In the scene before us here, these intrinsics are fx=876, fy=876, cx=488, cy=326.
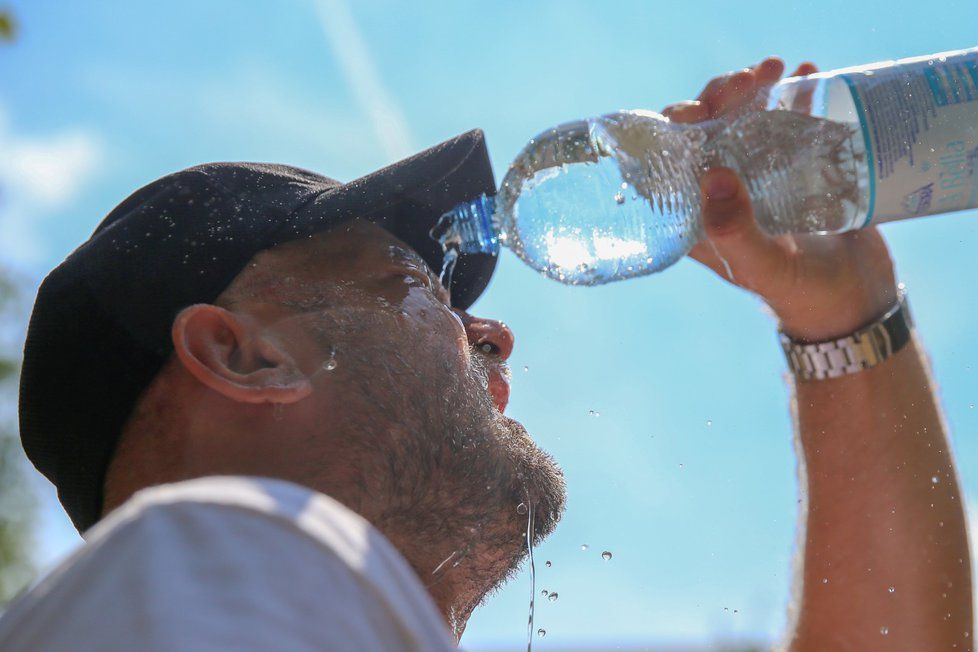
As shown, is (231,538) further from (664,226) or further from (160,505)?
(664,226)

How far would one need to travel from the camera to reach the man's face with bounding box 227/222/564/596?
61.2 inches

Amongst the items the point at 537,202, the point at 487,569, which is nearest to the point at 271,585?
the point at 487,569

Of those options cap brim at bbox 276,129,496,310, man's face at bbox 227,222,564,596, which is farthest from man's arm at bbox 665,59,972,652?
man's face at bbox 227,222,564,596

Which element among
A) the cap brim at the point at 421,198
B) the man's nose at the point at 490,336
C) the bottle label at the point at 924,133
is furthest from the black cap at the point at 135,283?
the bottle label at the point at 924,133

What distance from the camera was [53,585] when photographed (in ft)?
2.16

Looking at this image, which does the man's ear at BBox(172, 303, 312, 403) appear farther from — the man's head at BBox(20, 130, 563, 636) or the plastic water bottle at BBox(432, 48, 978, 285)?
the plastic water bottle at BBox(432, 48, 978, 285)

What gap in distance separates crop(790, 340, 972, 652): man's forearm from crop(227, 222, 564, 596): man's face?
670 mm

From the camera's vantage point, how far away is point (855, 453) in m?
2.01

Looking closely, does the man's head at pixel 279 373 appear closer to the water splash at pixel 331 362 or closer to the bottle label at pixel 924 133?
the water splash at pixel 331 362

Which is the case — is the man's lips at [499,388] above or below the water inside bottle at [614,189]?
below

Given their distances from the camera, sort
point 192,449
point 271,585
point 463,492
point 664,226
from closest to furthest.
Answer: point 271,585
point 192,449
point 463,492
point 664,226

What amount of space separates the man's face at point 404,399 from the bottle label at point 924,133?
913mm

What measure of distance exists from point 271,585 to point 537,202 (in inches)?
64.2

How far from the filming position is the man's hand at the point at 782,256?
1.95m
